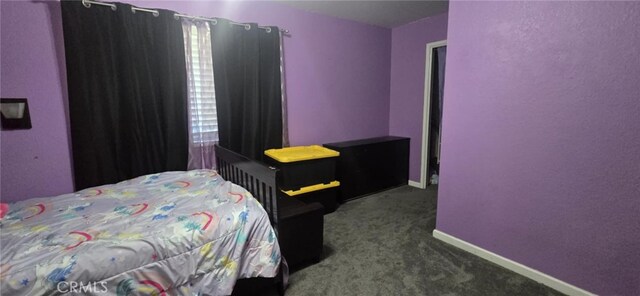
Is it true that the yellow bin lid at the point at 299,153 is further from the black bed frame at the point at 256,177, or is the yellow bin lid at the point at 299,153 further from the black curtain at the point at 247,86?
the black bed frame at the point at 256,177

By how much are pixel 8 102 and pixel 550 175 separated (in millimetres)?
3476

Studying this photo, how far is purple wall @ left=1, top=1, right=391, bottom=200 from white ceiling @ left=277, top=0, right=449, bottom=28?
0.12m

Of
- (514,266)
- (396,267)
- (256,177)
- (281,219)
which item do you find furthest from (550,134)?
(256,177)

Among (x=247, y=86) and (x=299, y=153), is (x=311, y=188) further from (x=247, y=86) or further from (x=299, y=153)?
(x=247, y=86)

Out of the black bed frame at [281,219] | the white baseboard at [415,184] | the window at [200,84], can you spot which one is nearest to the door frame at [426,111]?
the white baseboard at [415,184]

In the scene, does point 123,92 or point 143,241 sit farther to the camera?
point 123,92

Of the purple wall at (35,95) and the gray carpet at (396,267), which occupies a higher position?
the purple wall at (35,95)

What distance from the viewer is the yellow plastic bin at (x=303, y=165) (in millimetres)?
2637

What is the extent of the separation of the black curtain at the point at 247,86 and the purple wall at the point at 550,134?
1.62 meters

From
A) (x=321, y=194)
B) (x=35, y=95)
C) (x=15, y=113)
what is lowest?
(x=321, y=194)

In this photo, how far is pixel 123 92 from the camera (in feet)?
7.00

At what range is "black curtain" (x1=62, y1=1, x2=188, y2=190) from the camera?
1.97 m

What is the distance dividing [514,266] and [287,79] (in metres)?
2.54

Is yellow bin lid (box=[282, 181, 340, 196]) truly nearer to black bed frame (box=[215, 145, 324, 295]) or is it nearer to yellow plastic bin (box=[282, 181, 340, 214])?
yellow plastic bin (box=[282, 181, 340, 214])
